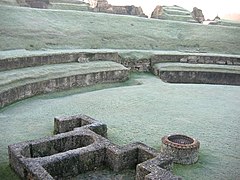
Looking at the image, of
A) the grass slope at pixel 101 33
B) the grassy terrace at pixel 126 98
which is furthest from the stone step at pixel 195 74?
the grass slope at pixel 101 33

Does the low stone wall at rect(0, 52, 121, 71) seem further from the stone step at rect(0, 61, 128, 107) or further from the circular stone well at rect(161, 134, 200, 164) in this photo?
the circular stone well at rect(161, 134, 200, 164)

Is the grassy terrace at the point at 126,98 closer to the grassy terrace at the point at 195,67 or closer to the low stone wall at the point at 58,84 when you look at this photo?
the low stone wall at the point at 58,84

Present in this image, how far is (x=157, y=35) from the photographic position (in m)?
21.5

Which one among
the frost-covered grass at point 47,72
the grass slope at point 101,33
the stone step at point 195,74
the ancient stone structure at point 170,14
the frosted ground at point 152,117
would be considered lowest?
the frosted ground at point 152,117

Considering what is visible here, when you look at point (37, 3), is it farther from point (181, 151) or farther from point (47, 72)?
point (181, 151)

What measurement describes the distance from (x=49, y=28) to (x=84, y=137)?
11878 millimetres

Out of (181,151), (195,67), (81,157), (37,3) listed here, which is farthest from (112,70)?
(37,3)

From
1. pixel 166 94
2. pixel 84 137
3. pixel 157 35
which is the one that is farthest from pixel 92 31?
pixel 84 137

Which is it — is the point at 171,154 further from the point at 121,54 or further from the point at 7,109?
the point at 121,54

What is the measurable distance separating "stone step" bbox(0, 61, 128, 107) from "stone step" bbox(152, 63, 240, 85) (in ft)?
8.04

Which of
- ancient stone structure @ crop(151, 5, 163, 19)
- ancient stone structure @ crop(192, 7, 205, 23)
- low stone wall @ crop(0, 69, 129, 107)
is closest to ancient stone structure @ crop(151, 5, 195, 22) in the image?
ancient stone structure @ crop(151, 5, 163, 19)

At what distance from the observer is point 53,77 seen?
39.2 ft

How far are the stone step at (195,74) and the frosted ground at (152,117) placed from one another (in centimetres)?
265

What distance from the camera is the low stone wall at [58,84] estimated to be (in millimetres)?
10000
